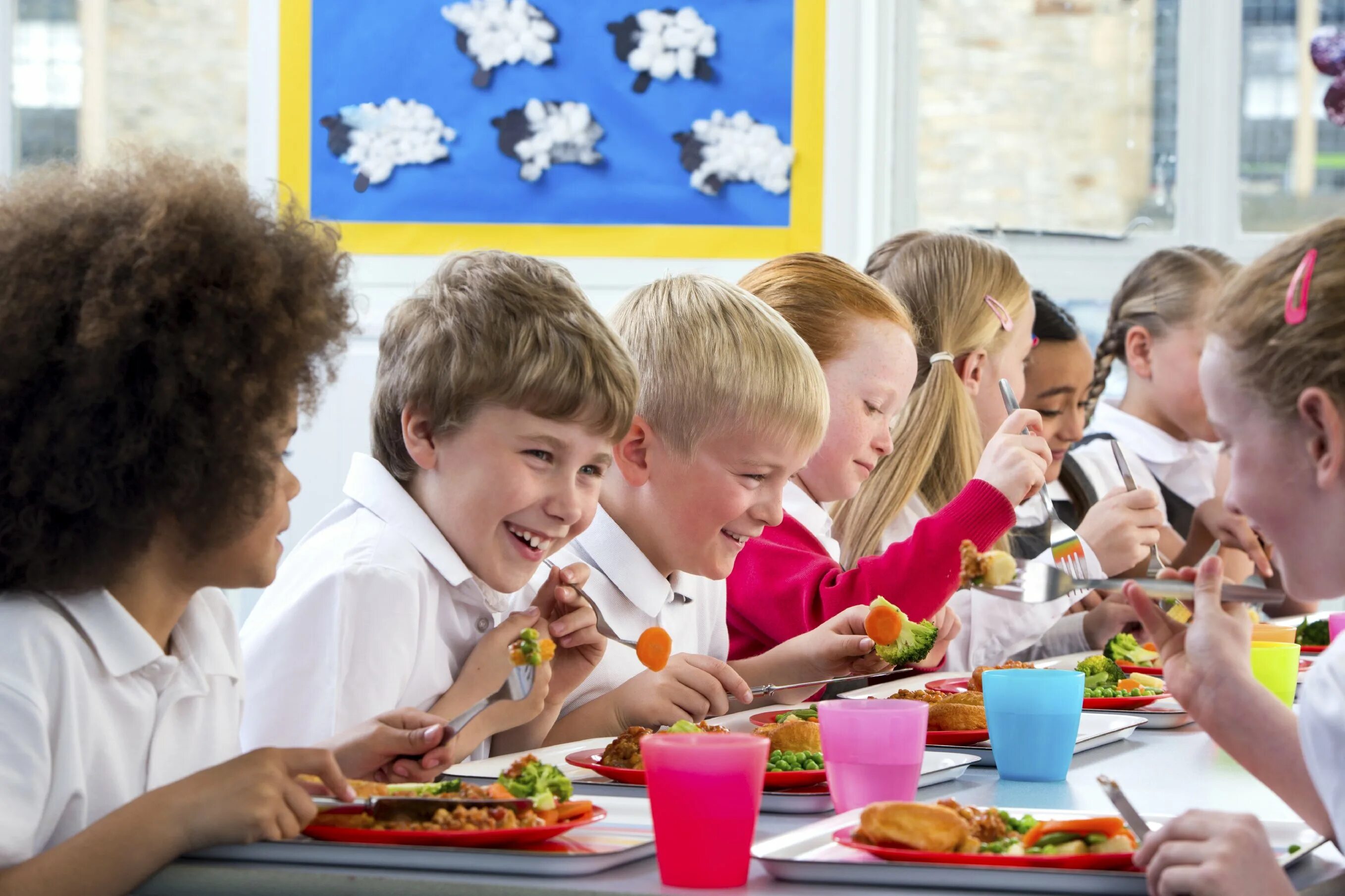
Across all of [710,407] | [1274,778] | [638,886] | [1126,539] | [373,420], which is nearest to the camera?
[638,886]

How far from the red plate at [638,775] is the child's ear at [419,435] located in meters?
0.48

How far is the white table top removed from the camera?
0.88m

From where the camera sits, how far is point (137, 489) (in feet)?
3.67

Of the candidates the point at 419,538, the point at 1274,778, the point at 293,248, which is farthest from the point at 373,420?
the point at 1274,778

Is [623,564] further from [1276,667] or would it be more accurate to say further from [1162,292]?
[1162,292]

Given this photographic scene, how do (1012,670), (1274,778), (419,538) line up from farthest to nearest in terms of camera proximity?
(419,538) → (1012,670) → (1274,778)

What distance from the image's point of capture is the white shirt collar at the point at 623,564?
6.29ft

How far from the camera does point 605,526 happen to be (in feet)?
6.39

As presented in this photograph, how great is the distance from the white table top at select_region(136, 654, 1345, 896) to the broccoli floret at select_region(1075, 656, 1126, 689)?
0.13 meters

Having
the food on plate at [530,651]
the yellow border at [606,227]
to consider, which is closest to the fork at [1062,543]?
the food on plate at [530,651]

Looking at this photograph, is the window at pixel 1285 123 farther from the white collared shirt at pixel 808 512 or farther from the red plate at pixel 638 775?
the red plate at pixel 638 775

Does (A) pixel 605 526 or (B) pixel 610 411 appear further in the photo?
(A) pixel 605 526

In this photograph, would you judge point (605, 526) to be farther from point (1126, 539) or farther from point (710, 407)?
point (1126, 539)

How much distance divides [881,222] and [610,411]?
2716 mm
